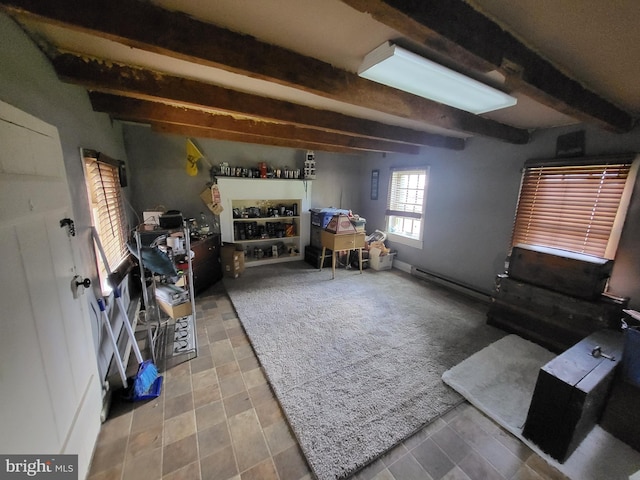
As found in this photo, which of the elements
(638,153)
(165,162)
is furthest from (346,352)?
(165,162)

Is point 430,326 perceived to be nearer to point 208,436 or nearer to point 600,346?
point 600,346

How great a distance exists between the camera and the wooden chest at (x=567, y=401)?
1340 mm

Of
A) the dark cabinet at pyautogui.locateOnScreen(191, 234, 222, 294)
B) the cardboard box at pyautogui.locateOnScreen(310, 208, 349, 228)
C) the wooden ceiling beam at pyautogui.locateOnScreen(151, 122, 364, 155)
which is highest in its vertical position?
the wooden ceiling beam at pyautogui.locateOnScreen(151, 122, 364, 155)

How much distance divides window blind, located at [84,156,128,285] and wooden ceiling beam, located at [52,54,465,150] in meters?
0.61

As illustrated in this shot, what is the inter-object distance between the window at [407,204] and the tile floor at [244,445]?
301 centimetres

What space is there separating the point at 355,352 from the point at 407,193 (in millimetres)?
3169

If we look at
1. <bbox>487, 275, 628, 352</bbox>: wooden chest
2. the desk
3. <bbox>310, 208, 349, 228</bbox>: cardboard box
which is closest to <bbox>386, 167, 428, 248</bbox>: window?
the desk

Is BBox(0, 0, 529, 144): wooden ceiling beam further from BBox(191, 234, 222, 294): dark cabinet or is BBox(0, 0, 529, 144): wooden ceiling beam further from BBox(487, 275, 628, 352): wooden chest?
BBox(191, 234, 222, 294): dark cabinet

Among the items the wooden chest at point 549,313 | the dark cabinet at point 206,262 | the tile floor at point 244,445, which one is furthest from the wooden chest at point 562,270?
the dark cabinet at point 206,262

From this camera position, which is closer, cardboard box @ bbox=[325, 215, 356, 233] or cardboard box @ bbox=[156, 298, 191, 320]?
cardboard box @ bbox=[156, 298, 191, 320]

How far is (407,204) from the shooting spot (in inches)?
173

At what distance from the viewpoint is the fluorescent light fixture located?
1233mm

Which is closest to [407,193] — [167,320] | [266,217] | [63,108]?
[266,217]

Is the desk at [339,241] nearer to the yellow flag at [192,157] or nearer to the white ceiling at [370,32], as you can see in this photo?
the yellow flag at [192,157]
